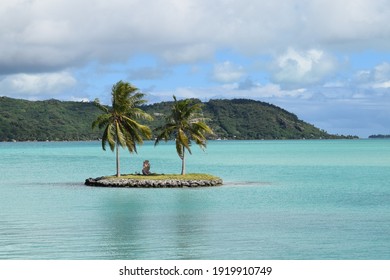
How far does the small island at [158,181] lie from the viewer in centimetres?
6631

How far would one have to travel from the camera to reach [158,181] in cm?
6650

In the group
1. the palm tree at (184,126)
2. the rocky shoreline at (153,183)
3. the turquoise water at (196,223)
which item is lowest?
the turquoise water at (196,223)

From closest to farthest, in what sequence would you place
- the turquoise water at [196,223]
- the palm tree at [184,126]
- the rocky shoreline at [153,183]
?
the turquoise water at [196,223], the rocky shoreline at [153,183], the palm tree at [184,126]

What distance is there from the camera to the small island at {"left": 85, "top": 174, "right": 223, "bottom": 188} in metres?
66.3

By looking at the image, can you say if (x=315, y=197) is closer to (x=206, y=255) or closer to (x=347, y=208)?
(x=347, y=208)

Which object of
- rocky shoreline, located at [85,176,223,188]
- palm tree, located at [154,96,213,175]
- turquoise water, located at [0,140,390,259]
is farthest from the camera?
palm tree, located at [154,96,213,175]

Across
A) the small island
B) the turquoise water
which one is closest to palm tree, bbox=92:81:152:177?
the small island

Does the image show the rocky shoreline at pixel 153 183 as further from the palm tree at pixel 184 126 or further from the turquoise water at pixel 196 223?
the palm tree at pixel 184 126

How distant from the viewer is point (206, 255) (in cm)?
3117

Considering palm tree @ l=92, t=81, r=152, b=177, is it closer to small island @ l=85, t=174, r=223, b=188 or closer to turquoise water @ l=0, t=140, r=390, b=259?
small island @ l=85, t=174, r=223, b=188

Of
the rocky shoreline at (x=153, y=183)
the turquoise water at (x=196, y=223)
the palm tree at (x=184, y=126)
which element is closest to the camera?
the turquoise water at (x=196, y=223)

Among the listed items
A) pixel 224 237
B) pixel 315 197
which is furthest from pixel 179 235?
pixel 315 197

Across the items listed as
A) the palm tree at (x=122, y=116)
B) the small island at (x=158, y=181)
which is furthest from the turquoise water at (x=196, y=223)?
the palm tree at (x=122, y=116)
